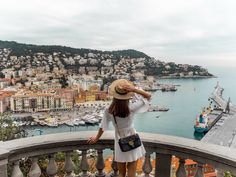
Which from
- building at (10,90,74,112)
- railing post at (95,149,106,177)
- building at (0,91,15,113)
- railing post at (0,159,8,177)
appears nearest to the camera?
railing post at (0,159,8,177)

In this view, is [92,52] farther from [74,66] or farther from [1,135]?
[1,135]

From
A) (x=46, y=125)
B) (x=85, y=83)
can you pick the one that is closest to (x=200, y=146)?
(x=46, y=125)

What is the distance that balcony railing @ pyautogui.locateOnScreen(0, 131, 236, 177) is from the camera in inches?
74.4

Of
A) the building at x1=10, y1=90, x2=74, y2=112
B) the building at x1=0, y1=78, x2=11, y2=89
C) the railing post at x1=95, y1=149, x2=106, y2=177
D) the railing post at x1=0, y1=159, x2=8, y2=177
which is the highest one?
the railing post at x1=0, y1=159, x2=8, y2=177

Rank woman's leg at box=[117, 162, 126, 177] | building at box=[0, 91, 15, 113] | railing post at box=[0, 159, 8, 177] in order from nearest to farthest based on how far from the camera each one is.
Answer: railing post at box=[0, 159, 8, 177]
woman's leg at box=[117, 162, 126, 177]
building at box=[0, 91, 15, 113]

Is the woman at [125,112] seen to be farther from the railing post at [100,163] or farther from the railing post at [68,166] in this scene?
the railing post at [68,166]

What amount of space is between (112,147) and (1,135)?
3.19 m

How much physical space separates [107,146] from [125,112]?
41 cm

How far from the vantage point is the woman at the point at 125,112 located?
6.42ft

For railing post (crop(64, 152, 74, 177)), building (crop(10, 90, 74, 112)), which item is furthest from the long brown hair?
building (crop(10, 90, 74, 112))

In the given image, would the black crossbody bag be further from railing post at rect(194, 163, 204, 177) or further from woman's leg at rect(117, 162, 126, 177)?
railing post at rect(194, 163, 204, 177)

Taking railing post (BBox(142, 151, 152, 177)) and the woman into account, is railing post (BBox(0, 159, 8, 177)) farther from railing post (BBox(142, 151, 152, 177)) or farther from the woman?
railing post (BBox(142, 151, 152, 177))

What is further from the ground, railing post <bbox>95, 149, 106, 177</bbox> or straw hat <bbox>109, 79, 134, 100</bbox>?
straw hat <bbox>109, 79, 134, 100</bbox>

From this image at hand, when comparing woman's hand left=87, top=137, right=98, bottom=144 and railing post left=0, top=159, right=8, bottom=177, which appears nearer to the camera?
railing post left=0, top=159, right=8, bottom=177
